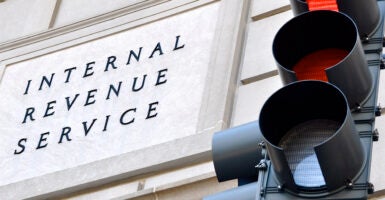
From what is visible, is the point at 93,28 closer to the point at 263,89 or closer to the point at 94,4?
the point at 94,4

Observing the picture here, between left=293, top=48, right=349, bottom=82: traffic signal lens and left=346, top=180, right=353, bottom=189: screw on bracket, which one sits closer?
left=346, top=180, right=353, bottom=189: screw on bracket

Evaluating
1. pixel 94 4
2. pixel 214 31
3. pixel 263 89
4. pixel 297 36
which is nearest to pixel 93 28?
pixel 94 4

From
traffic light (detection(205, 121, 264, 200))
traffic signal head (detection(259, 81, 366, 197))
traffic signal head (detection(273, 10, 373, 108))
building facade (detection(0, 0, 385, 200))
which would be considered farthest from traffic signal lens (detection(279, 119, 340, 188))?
building facade (detection(0, 0, 385, 200))

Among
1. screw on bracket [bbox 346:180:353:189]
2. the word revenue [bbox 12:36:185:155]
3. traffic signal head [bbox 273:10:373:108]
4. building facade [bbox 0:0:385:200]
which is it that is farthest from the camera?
the word revenue [bbox 12:36:185:155]

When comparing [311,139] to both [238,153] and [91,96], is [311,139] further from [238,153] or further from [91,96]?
[91,96]

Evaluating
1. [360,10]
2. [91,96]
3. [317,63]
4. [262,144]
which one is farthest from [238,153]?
[91,96]

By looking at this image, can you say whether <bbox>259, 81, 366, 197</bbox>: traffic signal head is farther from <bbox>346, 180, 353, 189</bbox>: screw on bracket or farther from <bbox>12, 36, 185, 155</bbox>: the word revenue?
<bbox>12, 36, 185, 155</bbox>: the word revenue

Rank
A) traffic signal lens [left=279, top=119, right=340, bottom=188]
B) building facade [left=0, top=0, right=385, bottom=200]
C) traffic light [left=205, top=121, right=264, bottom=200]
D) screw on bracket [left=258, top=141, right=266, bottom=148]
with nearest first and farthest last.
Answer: traffic signal lens [left=279, top=119, right=340, bottom=188]
screw on bracket [left=258, top=141, right=266, bottom=148]
traffic light [left=205, top=121, right=264, bottom=200]
building facade [left=0, top=0, right=385, bottom=200]

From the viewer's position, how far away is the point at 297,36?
3.59 metres

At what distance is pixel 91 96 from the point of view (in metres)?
8.98

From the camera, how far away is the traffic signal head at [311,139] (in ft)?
10.1

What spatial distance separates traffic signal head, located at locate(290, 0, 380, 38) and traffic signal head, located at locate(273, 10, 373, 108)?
0.05 m

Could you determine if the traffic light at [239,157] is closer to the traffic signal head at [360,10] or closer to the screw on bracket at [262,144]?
the screw on bracket at [262,144]

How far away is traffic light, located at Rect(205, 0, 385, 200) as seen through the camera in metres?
3.08
